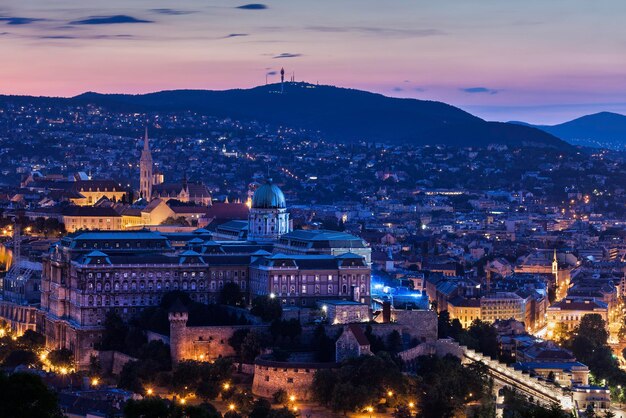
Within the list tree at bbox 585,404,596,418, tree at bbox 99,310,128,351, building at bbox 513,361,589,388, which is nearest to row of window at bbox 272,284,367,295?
tree at bbox 99,310,128,351

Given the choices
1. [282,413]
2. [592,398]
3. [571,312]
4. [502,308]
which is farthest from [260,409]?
[571,312]

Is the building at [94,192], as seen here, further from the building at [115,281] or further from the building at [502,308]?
the building at [115,281]

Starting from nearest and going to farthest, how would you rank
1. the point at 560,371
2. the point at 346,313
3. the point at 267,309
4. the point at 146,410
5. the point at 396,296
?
the point at 146,410
the point at 267,309
the point at 346,313
the point at 560,371
the point at 396,296

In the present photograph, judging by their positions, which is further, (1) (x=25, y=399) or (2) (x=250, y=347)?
(2) (x=250, y=347)

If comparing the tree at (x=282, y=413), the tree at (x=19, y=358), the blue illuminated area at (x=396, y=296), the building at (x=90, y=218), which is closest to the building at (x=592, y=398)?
the blue illuminated area at (x=396, y=296)

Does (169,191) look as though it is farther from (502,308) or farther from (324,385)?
(324,385)

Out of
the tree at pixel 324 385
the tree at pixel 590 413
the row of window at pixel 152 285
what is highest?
the row of window at pixel 152 285

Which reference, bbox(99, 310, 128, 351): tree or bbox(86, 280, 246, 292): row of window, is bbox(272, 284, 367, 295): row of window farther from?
bbox(99, 310, 128, 351): tree
